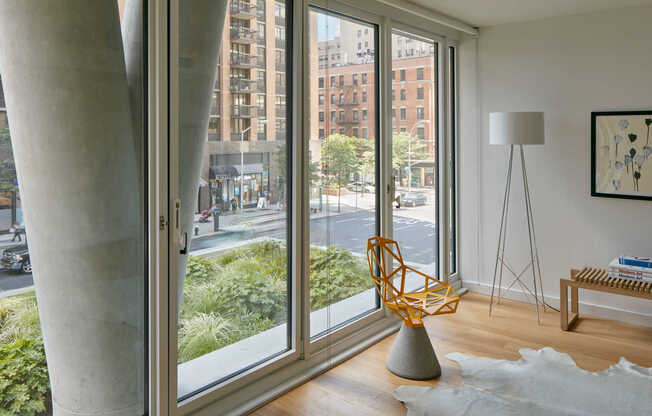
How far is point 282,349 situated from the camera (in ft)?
9.91

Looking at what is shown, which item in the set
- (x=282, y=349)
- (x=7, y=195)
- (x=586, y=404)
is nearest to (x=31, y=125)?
(x=7, y=195)

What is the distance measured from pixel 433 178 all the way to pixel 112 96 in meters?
3.10

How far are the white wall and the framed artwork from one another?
72 mm

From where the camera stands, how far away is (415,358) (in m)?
3.05

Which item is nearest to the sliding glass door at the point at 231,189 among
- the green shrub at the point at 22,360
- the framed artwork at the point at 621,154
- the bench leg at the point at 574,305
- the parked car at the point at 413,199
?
the green shrub at the point at 22,360

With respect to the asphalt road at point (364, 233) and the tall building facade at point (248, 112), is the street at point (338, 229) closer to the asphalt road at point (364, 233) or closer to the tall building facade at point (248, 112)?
the asphalt road at point (364, 233)

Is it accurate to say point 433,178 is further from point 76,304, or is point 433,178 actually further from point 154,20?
point 76,304

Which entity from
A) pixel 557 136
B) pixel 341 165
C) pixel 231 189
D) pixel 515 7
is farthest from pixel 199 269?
pixel 557 136

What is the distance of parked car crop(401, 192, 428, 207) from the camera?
414cm

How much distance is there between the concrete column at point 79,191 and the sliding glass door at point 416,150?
2.33 meters

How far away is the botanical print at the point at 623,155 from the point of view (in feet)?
12.6

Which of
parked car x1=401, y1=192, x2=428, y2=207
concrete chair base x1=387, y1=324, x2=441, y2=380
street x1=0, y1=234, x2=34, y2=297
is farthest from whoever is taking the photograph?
parked car x1=401, y1=192, x2=428, y2=207

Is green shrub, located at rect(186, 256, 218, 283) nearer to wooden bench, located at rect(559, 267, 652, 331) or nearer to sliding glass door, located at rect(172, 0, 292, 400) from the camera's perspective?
sliding glass door, located at rect(172, 0, 292, 400)

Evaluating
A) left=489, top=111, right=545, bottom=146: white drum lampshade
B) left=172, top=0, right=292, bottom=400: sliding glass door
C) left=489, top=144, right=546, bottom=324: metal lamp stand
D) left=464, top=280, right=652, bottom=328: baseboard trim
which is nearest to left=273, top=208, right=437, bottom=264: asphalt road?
left=172, top=0, right=292, bottom=400: sliding glass door
